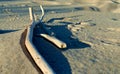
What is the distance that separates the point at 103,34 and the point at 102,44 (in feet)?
6.42

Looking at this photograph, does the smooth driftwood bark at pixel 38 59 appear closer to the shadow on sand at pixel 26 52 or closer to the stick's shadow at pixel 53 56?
the shadow on sand at pixel 26 52

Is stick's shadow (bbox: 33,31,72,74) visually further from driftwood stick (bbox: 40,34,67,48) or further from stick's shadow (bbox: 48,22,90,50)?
stick's shadow (bbox: 48,22,90,50)

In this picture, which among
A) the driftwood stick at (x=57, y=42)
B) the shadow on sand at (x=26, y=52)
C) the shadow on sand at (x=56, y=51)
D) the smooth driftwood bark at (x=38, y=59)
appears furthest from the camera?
the driftwood stick at (x=57, y=42)

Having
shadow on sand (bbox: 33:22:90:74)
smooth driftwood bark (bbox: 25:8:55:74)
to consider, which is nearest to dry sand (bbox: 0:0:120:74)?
shadow on sand (bbox: 33:22:90:74)

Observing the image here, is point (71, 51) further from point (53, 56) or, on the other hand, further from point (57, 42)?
point (53, 56)

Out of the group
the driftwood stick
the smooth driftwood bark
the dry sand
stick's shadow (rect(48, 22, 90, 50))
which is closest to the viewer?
the smooth driftwood bark

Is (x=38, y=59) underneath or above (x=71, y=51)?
above

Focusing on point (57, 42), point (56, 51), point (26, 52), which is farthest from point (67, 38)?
point (26, 52)

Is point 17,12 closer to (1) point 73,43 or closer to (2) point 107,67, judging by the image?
(1) point 73,43

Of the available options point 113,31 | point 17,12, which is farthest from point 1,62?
point 17,12

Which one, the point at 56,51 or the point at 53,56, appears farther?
the point at 56,51

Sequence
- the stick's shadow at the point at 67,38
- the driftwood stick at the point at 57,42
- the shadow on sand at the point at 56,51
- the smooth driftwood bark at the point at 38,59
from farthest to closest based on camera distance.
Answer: the stick's shadow at the point at 67,38, the driftwood stick at the point at 57,42, the shadow on sand at the point at 56,51, the smooth driftwood bark at the point at 38,59

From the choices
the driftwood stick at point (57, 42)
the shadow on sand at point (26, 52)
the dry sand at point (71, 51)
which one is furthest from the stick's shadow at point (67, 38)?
the shadow on sand at point (26, 52)

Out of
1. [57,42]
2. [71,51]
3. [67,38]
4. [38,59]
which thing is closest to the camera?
[38,59]
